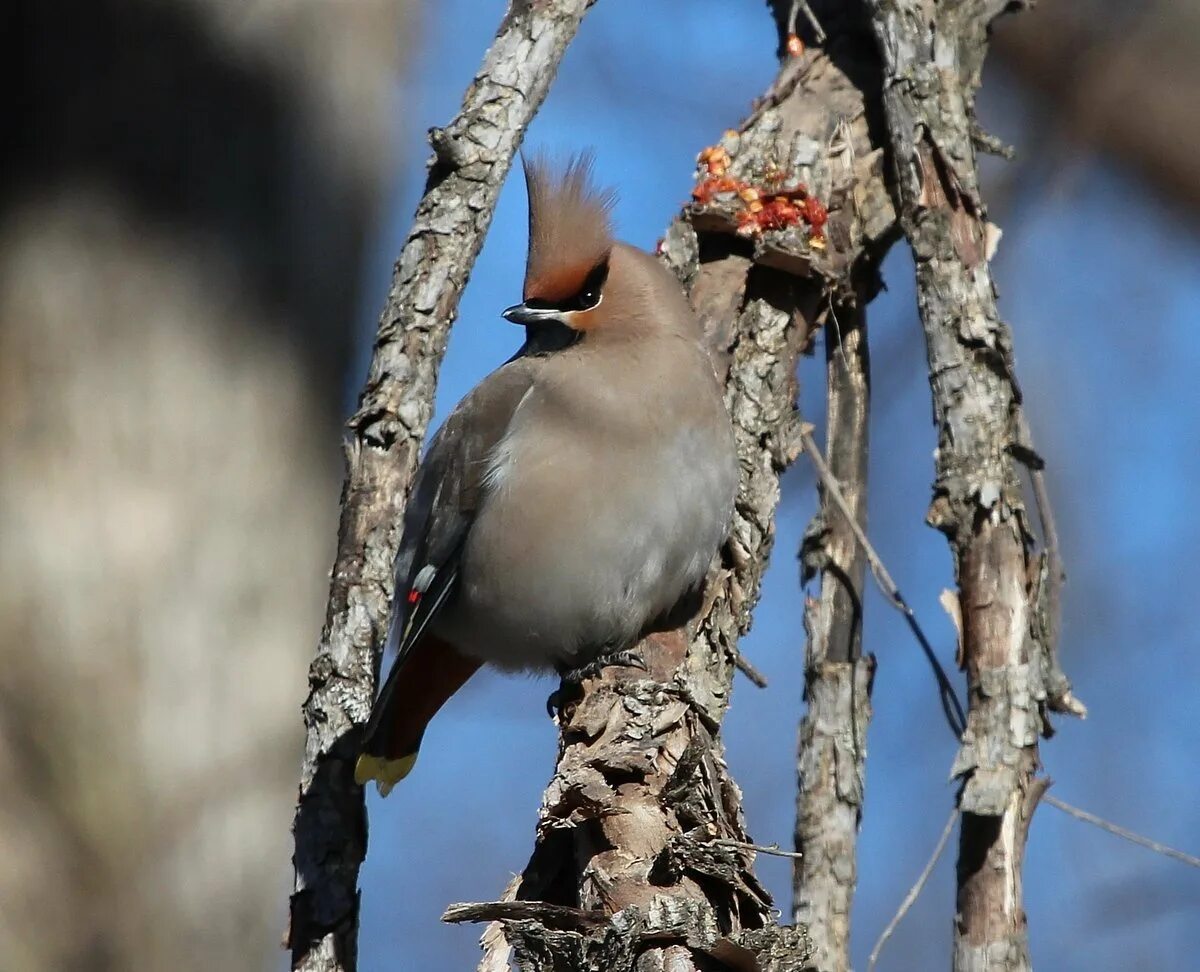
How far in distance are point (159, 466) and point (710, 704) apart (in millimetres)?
1650

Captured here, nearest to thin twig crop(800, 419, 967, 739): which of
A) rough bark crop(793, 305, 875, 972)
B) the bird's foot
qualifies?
rough bark crop(793, 305, 875, 972)

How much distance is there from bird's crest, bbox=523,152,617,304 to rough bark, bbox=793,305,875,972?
1.97 ft

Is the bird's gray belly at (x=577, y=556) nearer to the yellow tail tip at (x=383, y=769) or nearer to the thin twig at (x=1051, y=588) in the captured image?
the yellow tail tip at (x=383, y=769)

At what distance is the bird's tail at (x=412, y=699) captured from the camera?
148 inches

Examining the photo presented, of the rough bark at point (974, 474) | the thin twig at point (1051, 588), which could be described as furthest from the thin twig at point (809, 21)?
the thin twig at point (1051, 588)

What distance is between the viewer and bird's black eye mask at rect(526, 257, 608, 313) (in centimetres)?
393

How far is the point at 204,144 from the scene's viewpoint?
416 centimetres

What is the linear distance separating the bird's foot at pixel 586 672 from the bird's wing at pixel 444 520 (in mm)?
397

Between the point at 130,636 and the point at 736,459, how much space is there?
5.06 feet

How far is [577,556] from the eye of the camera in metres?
3.76

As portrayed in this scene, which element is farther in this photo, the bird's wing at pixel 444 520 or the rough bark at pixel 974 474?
the bird's wing at pixel 444 520

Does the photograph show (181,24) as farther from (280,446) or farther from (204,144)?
(280,446)

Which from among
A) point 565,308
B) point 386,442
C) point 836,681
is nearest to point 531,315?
point 565,308

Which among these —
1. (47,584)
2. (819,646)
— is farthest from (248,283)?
(819,646)
